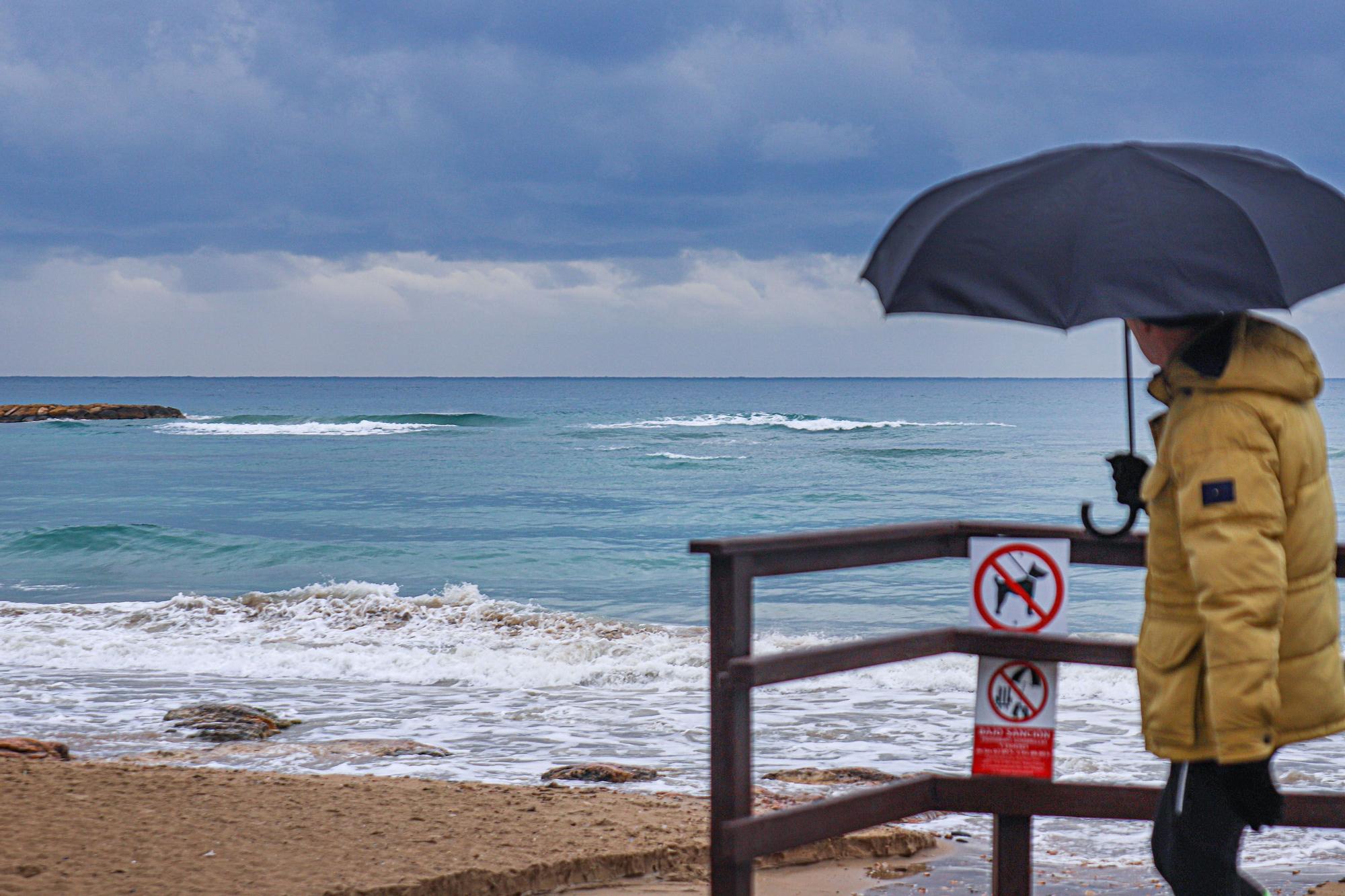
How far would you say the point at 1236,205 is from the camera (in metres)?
2.44

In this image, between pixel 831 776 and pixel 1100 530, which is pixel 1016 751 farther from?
pixel 831 776

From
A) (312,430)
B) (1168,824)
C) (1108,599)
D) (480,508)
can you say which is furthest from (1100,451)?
(1168,824)

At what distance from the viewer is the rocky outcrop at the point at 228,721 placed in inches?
270

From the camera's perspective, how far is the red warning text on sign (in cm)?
310

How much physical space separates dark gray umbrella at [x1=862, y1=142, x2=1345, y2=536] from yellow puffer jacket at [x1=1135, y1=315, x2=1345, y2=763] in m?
0.13

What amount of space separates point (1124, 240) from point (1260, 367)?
0.39 m

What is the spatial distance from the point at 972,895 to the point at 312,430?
5013cm

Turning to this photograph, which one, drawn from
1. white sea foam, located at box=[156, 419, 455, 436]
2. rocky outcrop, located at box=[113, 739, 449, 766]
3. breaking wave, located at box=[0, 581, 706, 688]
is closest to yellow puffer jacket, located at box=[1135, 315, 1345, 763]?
rocky outcrop, located at box=[113, 739, 449, 766]

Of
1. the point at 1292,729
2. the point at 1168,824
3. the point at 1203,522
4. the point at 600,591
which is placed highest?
the point at 1203,522

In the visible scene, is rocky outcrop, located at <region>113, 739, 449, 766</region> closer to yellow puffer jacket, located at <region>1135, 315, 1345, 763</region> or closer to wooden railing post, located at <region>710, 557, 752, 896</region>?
wooden railing post, located at <region>710, 557, 752, 896</region>

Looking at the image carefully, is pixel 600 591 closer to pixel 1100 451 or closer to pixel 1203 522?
pixel 1203 522

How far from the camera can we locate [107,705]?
25.8ft

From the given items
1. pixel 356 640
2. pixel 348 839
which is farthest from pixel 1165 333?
pixel 356 640

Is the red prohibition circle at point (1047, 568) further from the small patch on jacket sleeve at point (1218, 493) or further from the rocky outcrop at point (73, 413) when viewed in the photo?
the rocky outcrop at point (73, 413)
